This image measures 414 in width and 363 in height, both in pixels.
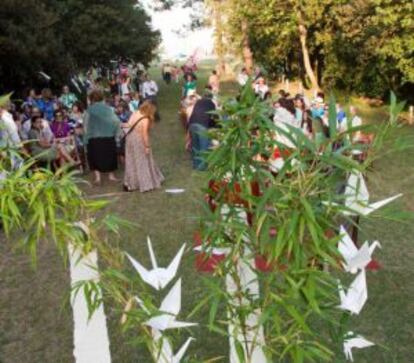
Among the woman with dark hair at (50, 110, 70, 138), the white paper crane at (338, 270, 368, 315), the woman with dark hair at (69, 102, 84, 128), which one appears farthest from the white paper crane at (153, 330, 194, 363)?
the woman with dark hair at (69, 102, 84, 128)

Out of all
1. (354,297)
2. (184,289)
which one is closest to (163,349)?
(354,297)

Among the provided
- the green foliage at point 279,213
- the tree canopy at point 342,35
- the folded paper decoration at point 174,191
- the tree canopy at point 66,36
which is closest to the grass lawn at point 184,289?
the folded paper decoration at point 174,191

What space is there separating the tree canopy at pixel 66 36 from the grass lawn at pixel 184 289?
27.4 feet

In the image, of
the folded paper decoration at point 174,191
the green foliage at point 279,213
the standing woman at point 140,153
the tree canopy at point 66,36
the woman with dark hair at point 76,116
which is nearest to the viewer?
the green foliage at point 279,213

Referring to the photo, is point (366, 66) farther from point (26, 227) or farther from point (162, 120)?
point (26, 227)

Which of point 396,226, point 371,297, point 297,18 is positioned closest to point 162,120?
point 297,18

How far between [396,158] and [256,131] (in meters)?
9.25

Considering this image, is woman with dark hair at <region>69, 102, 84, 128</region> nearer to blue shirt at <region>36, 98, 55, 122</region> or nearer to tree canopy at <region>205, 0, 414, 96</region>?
blue shirt at <region>36, 98, 55, 122</region>

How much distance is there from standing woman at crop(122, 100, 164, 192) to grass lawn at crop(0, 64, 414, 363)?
0.75ft

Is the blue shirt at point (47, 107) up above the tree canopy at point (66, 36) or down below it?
below

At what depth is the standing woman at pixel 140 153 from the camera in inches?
344

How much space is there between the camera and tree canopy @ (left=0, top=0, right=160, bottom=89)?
15555 mm

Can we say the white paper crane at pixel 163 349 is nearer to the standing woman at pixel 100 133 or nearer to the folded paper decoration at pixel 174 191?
the folded paper decoration at pixel 174 191

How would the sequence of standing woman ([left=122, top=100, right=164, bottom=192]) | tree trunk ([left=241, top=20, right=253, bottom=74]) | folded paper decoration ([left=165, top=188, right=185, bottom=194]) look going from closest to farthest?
standing woman ([left=122, top=100, right=164, bottom=192]), folded paper decoration ([left=165, top=188, right=185, bottom=194]), tree trunk ([left=241, top=20, right=253, bottom=74])
